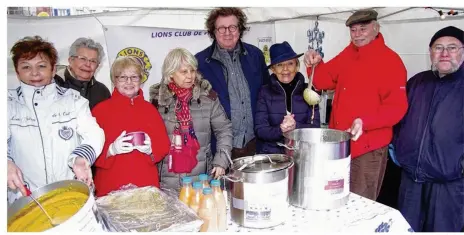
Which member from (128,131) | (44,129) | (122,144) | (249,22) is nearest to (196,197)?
(122,144)

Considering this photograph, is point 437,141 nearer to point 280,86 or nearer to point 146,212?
point 280,86

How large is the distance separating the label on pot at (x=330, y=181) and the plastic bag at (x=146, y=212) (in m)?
0.50

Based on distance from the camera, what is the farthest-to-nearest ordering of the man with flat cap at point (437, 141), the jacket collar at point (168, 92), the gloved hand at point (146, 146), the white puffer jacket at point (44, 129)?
the man with flat cap at point (437, 141) → the jacket collar at point (168, 92) → the gloved hand at point (146, 146) → the white puffer jacket at point (44, 129)

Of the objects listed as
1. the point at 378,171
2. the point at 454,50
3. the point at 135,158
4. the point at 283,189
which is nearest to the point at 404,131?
the point at 378,171

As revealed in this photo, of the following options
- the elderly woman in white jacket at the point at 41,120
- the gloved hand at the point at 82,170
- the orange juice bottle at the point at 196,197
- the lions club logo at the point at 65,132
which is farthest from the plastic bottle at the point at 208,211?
the lions club logo at the point at 65,132

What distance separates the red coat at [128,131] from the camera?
180cm

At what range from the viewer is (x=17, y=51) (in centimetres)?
159

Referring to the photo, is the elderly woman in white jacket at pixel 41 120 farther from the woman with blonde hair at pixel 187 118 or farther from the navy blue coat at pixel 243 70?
the navy blue coat at pixel 243 70

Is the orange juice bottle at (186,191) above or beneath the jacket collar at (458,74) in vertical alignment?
beneath

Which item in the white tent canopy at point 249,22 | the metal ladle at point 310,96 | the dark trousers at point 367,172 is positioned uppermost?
the white tent canopy at point 249,22

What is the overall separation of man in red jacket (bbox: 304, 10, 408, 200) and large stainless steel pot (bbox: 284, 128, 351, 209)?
0.57 m

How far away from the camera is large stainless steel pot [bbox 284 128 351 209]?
141 cm

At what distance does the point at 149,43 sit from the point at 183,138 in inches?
60.6

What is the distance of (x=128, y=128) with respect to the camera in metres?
1.82
